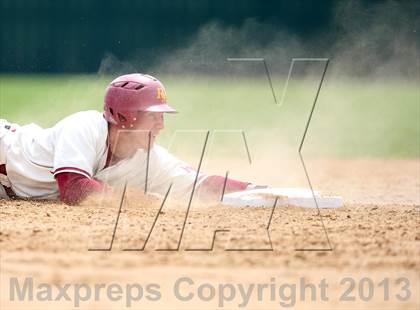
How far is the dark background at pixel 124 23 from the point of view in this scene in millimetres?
18797

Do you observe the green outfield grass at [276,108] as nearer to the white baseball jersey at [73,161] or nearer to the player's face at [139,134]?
the white baseball jersey at [73,161]

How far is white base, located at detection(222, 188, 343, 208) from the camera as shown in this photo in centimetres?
513

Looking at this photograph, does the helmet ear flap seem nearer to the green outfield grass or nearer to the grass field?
the grass field

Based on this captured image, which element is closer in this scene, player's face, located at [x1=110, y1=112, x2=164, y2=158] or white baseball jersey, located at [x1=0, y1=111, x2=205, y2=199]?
white baseball jersey, located at [x1=0, y1=111, x2=205, y2=199]

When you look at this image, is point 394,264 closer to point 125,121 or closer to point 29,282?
point 29,282

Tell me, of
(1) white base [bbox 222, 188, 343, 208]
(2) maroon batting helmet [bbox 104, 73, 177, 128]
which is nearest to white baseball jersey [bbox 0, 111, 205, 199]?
(2) maroon batting helmet [bbox 104, 73, 177, 128]

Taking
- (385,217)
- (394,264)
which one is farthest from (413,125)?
(394,264)

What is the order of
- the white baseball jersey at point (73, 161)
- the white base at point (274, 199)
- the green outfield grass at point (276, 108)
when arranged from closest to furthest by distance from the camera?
the white baseball jersey at point (73, 161) → the white base at point (274, 199) → the green outfield grass at point (276, 108)

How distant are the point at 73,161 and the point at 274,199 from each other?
4.11ft

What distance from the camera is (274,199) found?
16.9ft

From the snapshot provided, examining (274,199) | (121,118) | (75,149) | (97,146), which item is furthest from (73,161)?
(274,199)

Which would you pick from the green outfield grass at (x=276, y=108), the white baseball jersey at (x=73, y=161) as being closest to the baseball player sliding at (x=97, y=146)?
the white baseball jersey at (x=73, y=161)

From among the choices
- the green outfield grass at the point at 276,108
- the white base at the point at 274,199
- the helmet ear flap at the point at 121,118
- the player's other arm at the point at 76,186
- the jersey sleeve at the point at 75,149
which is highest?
the helmet ear flap at the point at 121,118

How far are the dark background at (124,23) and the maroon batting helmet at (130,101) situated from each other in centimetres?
1341
